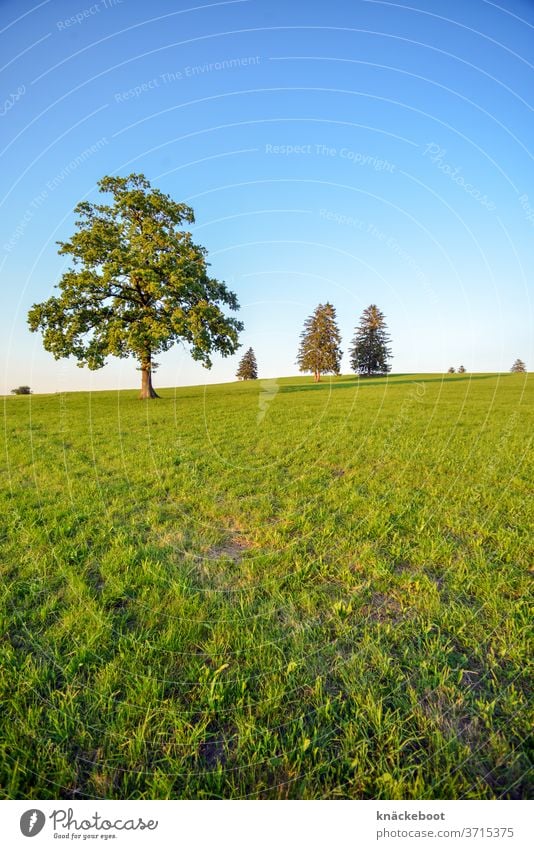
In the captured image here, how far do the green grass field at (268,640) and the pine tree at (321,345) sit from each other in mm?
31602

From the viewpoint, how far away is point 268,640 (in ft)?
9.64

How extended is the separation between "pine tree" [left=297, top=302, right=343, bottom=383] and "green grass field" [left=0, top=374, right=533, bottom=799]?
3160cm

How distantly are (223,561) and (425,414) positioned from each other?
1747 cm

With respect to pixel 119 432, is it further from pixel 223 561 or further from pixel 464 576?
pixel 464 576

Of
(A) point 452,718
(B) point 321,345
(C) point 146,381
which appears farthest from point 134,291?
(A) point 452,718

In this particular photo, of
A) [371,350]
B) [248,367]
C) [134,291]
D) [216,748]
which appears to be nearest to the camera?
[216,748]

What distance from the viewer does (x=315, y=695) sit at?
2.40 metres

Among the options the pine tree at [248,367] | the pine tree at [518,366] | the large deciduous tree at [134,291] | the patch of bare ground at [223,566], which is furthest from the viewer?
the pine tree at [518,366]

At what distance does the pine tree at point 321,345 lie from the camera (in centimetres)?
3753

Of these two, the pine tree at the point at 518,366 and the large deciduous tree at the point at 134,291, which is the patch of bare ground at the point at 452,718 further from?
the pine tree at the point at 518,366

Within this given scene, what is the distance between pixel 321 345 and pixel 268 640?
131 feet
